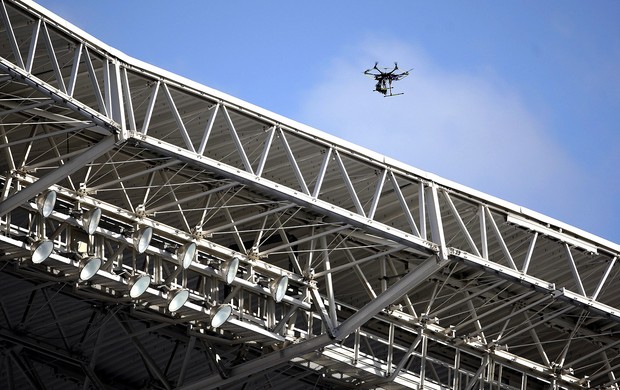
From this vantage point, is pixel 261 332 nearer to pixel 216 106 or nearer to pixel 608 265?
pixel 216 106

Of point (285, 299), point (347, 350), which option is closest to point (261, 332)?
point (285, 299)

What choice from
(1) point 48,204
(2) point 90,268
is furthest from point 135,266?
(1) point 48,204

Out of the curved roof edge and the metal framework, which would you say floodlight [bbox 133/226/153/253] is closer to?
the metal framework

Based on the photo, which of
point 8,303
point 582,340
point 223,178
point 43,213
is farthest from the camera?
point 582,340

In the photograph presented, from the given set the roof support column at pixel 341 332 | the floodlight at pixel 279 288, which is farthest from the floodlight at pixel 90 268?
the roof support column at pixel 341 332

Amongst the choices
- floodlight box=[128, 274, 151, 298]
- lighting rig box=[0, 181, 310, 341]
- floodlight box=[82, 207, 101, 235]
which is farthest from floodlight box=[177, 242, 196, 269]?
floodlight box=[82, 207, 101, 235]

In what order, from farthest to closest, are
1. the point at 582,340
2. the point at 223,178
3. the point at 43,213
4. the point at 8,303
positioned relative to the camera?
1. the point at 582,340
2. the point at 8,303
3. the point at 223,178
4. the point at 43,213

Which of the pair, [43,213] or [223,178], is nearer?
[43,213]
